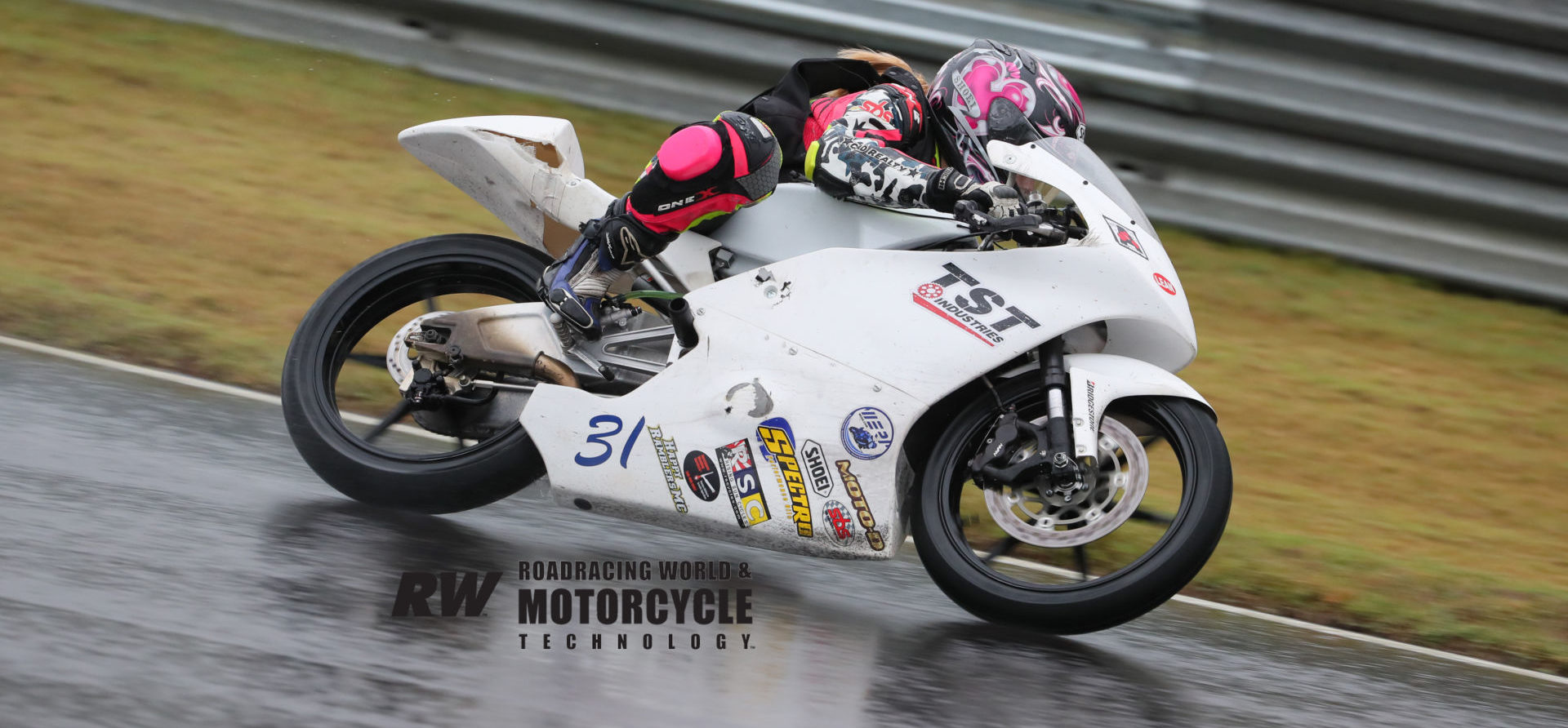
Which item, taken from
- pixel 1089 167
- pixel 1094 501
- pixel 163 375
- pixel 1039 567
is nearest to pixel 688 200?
pixel 1089 167

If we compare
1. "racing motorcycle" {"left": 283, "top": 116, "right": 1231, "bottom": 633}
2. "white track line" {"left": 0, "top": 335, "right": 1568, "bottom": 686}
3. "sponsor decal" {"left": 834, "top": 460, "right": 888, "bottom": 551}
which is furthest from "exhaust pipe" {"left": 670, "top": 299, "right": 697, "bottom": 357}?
"white track line" {"left": 0, "top": 335, "right": 1568, "bottom": 686}

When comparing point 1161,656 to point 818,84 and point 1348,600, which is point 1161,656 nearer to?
point 1348,600

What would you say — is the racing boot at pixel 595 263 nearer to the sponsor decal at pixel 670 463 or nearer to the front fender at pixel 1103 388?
the sponsor decal at pixel 670 463

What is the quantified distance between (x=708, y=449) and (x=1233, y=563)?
1.90 metres

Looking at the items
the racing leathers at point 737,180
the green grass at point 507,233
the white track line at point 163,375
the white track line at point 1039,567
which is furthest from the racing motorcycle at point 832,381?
the green grass at point 507,233

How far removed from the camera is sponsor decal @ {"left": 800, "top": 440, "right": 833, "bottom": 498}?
12.6ft

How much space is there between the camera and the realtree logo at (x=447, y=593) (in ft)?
11.3

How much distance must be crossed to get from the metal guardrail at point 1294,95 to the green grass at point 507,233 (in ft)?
0.78

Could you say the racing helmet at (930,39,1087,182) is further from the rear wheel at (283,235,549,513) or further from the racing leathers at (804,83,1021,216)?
the rear wheel at (283,235,549,513)

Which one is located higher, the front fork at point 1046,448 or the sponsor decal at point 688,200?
the sponsor decal at point 688,200

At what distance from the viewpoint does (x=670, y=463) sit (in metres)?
3.95

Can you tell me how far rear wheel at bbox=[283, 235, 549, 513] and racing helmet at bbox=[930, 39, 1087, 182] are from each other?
125 cm

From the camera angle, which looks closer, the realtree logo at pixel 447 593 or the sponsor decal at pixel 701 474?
the realtree logo at pixel 447 593

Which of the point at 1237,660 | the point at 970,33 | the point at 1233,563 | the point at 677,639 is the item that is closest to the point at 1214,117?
the point at 970,33
